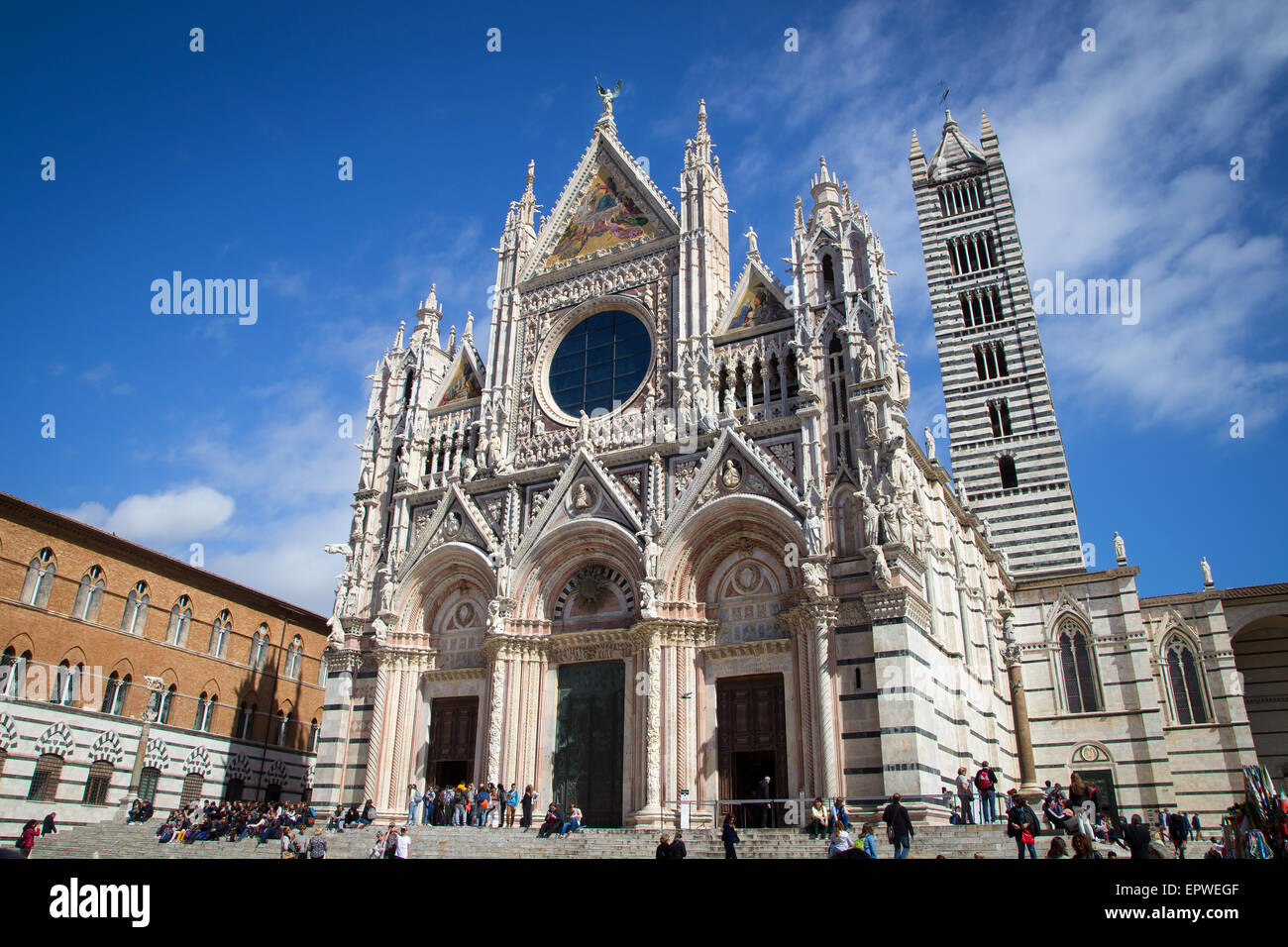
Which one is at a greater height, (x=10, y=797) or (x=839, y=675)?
(x=839, y=675)

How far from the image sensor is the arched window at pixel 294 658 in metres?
36.6

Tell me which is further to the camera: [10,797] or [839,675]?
[10,797]

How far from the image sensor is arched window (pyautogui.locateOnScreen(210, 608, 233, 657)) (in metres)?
32.8

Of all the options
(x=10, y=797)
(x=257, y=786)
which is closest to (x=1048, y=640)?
(x=257, y=786)

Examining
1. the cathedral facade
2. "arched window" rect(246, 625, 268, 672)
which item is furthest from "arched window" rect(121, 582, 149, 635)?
the cathedral facade

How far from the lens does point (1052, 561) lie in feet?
118

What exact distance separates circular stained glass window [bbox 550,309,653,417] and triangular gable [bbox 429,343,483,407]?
9.49 ft

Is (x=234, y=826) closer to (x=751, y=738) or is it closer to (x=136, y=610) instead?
(x=136, y=610)

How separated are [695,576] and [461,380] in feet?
37.8

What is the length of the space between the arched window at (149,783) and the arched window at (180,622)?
417 centimetres

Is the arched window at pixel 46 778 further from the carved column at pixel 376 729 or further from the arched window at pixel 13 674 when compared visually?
the carved column at pixel 376 729

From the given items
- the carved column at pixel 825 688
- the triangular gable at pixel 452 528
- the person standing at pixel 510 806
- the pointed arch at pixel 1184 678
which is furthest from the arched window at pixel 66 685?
the pointed arch at pixel 1184 678

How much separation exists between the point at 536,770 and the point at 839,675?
826 cm
